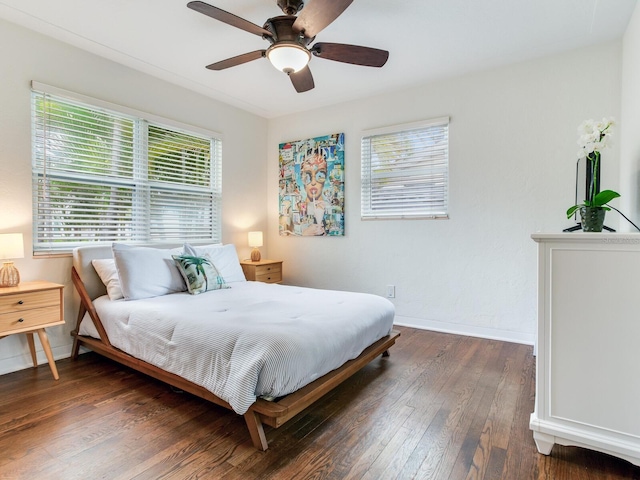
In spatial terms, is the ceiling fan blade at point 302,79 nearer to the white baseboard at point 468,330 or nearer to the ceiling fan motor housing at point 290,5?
the ceiling fan motor housing at point 290,5

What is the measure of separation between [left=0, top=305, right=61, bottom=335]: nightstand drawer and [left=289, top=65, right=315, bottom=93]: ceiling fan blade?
2.36 metres

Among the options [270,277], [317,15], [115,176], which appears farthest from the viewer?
[270,277]

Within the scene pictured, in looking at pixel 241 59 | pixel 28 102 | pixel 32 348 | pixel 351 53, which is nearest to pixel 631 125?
pixel 351 53

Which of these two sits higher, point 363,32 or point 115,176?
point 363,32

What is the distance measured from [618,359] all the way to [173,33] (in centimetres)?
346

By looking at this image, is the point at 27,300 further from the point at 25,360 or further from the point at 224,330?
the point at 224,330

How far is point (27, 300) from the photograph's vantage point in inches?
91.6

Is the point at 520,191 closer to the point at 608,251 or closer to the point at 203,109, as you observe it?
the point at 608,251

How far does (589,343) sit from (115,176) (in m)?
3.65

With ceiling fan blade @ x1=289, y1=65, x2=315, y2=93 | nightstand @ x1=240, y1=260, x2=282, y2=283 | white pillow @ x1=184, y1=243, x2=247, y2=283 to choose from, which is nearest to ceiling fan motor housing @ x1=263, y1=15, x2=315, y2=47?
ceiling fan blade @ x1=289, y1=65, x2=315, y2=93

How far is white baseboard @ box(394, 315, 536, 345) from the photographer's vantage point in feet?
10.6

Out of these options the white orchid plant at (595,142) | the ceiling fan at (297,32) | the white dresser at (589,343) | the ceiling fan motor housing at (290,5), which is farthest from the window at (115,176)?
the white orchid plant at (595,142)

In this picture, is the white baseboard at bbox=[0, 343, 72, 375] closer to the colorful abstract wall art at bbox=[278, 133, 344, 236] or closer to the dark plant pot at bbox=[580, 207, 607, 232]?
the colorful abstract wall art at bbox=[278, 133, 344, 236]

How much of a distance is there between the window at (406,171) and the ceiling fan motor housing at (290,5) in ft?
6.22
